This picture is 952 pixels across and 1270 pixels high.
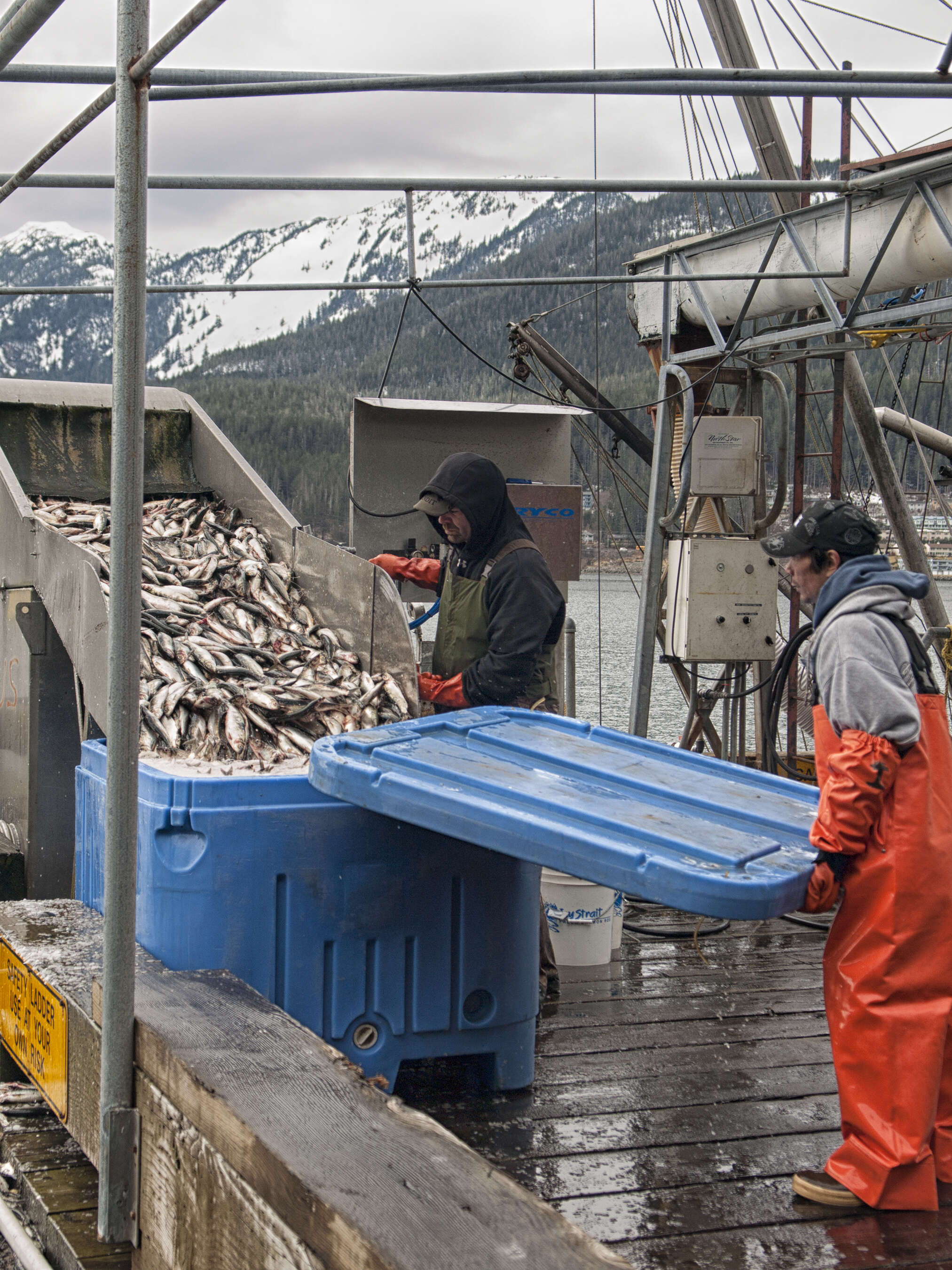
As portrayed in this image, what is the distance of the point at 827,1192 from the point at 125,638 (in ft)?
7.31

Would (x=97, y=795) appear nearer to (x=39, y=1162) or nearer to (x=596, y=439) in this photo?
(x=39, y=1162)

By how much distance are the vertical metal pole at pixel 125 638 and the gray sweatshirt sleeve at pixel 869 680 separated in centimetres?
177

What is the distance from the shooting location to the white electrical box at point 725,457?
749 cm

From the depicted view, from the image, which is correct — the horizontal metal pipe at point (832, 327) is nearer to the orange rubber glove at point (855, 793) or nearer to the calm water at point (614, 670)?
the calm water at point (614, 670)

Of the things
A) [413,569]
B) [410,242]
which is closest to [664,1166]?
[413,569]

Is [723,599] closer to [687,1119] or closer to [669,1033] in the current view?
[669,1033]

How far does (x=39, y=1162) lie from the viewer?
2.72 metres

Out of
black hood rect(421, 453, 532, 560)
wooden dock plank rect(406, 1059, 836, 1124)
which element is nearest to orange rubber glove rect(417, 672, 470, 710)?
black hood rect(421, 453, 532, 560)

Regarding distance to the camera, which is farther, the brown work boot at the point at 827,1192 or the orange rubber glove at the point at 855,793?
the brown work boot at the point at 827,1192

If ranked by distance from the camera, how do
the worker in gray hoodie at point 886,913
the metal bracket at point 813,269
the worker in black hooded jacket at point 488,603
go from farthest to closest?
the metal bracket at point 813,269 < the worker in black hooded jacket at point 488,603 < the worker in gray hoodie at point 886,913

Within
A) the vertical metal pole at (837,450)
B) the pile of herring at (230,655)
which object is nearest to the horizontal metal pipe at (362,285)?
the pile of herring at (230,655)

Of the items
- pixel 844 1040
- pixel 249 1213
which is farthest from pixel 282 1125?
pixel 844 1040

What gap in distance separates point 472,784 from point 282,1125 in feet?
3.29

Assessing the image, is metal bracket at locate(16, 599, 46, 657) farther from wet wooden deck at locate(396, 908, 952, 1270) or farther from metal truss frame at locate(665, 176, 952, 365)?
metal truss frame at locate(665, 176, 952, 365)
